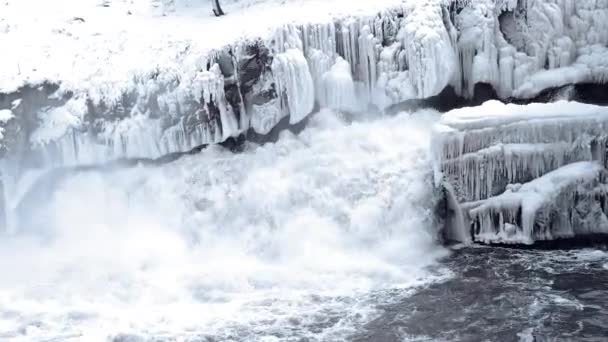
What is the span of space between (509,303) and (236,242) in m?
5.46

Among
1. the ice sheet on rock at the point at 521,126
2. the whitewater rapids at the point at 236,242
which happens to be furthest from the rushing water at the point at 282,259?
the ice sheet on rock at the point at 521,126

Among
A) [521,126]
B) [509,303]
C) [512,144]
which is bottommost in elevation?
[509,303]

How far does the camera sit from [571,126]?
544 inches

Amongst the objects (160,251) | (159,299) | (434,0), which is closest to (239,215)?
(160,251)

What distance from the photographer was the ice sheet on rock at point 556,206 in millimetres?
13703

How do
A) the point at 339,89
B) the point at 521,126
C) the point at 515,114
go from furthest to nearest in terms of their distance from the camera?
the point at 339,89 → the point at 515,114 → the point at 521,126

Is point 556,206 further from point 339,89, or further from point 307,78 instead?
point 307,78

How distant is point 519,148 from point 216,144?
642 cm

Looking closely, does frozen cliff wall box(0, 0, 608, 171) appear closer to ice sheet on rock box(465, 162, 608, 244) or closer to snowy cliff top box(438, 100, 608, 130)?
snowy cliff top box(438, 100, 608, 130)

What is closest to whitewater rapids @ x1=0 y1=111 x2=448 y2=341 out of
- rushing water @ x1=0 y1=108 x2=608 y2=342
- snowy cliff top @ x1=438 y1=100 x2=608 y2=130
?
rushing water @ x1=0 y1=108 x2=608 y2=342

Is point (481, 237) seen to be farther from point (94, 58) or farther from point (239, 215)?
point (94, 58)

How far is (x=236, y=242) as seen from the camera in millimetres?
14984

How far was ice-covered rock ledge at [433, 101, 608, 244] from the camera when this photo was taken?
13.7 m

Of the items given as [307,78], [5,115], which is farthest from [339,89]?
[5,115]
